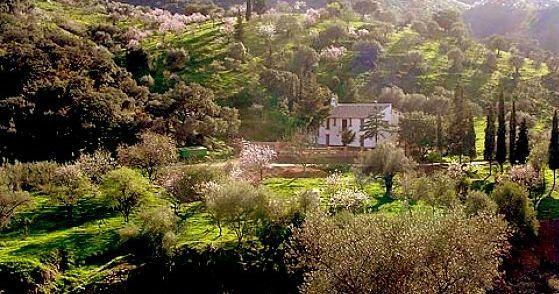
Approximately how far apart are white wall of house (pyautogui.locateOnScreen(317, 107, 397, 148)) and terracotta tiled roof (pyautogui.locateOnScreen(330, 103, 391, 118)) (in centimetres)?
45

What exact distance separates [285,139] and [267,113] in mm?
8210

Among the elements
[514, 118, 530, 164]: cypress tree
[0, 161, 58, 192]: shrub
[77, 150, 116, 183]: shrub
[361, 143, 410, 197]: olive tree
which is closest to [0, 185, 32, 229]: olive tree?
[77, 150, 116, 183]: shrub

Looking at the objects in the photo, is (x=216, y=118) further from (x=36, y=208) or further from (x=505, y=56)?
(x=505, y=56)

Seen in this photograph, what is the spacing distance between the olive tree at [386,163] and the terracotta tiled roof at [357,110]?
18.1 meters

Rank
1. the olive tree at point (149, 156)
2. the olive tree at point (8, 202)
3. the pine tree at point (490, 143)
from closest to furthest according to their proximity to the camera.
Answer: the olive tree at point (8, 202), the olive tree at point (149, 156), the pine tree at point (490, 143)

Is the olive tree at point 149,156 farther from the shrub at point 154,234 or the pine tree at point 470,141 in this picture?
the pine tree at point 470,141

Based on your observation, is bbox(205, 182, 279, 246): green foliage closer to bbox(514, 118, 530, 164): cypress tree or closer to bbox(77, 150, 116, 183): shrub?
bbox(77, 150, 116, 183): shrub

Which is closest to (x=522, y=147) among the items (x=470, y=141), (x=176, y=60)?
(x=470, y=141)

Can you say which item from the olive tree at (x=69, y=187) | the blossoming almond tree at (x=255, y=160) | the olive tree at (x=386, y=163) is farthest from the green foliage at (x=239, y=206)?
the olive tree at (x=386, y=163)

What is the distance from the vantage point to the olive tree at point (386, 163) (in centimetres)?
4225

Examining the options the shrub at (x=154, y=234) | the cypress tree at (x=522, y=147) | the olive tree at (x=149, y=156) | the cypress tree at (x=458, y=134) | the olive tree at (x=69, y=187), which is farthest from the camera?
the cypress tree at (x=458, y=134)

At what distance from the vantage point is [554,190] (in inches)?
1796

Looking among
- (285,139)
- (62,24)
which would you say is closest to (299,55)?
(285,139)

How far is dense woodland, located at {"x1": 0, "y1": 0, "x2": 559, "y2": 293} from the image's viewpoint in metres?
24.4
